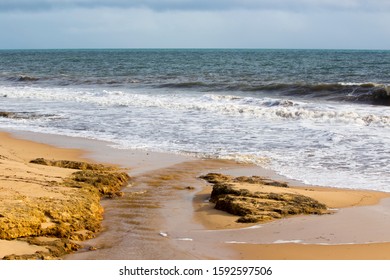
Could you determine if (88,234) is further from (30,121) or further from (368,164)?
(30,121)

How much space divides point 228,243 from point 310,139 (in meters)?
7.51

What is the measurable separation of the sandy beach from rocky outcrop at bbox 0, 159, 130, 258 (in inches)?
1.1

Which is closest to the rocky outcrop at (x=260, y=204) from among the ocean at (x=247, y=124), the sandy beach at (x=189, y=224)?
the sandy beach at (x=189, y=224)

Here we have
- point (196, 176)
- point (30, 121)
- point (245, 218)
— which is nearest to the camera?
point (245, 218)

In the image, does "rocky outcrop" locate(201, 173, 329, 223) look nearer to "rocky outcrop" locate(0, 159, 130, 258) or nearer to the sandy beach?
the sandy beach

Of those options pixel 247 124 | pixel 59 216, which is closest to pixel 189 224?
pixel 59 216

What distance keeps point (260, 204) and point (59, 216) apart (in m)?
2.65

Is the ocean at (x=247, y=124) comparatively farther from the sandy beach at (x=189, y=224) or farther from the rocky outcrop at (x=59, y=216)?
the rocky outcrop at (x=59, y=216)

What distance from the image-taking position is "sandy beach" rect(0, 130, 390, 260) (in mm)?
6156

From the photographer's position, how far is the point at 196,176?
32.6 ft

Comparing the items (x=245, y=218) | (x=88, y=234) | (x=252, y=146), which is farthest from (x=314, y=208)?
(x=252, y=146)

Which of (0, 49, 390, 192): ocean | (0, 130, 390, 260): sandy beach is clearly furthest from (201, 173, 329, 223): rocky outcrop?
(0, 49, 390, 192): ocean

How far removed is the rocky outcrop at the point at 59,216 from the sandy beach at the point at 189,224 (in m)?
0.03

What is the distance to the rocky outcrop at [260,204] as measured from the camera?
24.3ft
